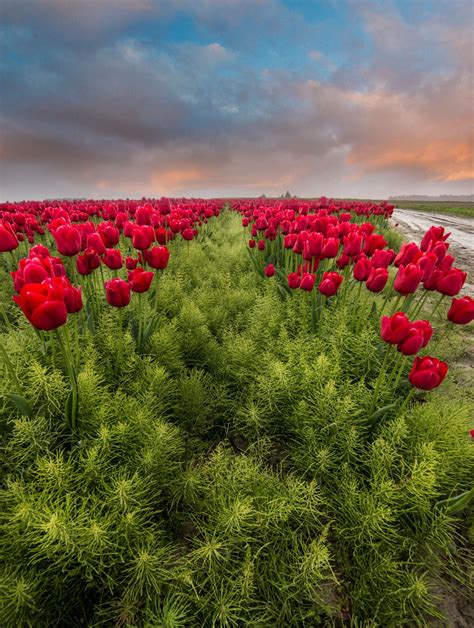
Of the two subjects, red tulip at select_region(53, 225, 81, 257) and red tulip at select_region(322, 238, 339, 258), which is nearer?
red tulip at select_region(53, 225, 81, 257)

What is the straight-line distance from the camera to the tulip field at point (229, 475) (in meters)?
1.39

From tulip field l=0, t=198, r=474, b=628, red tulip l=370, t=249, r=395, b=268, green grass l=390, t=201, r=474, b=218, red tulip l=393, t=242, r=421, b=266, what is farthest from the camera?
green grass l=390, t=201, r=474, b=218

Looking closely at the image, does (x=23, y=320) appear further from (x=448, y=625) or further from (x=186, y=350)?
(x=448, y=625)

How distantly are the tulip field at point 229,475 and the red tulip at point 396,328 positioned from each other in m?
0.01

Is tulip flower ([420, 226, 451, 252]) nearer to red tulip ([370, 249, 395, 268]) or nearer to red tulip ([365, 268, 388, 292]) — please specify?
red tulip ([370, 249, 395, 268])

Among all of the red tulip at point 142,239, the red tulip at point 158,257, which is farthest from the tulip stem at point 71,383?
the red tulip at point 142,239

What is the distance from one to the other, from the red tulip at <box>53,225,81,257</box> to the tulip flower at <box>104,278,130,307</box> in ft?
1.89

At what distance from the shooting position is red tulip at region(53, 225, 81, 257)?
2354 millimetres

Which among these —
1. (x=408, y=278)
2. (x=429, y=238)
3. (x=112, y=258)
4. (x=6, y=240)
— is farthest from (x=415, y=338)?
(x=6, y=240)

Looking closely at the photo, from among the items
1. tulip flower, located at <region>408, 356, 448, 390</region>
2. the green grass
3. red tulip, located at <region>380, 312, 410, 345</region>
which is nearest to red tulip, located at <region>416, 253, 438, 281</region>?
red tulip, located at <region>380, 312, 410, 345</region>

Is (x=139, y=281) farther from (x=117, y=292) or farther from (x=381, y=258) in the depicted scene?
(x=381, y=258)

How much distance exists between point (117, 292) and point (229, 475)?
1.39m

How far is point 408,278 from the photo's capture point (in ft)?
7.04

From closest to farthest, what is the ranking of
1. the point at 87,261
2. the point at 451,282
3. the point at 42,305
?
the point at 42,305 → the point at 451,282 → the point at 87,261
